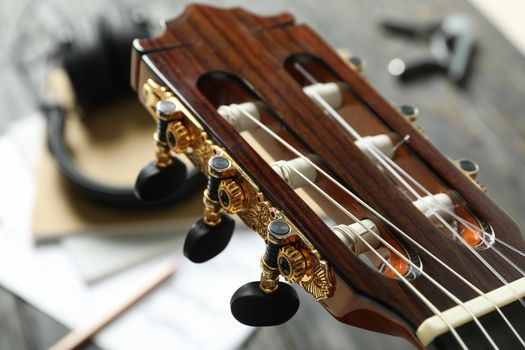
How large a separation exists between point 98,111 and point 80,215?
0.75 ft

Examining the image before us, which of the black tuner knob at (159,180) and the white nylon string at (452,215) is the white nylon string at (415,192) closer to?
the white nylon string at (452,215)

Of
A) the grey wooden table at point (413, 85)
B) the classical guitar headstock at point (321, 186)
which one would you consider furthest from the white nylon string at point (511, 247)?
the grey wooden table at point (413, 85)

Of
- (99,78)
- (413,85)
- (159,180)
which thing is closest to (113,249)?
(99,78)

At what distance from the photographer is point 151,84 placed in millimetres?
573

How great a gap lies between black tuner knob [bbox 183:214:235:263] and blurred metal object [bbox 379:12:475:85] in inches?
36.5

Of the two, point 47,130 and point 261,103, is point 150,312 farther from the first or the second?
point 261,103

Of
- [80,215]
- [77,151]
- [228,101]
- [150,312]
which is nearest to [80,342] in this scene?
[150,312]

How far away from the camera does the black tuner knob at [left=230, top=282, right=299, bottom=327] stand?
50cm

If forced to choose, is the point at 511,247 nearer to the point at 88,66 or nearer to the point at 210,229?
the point at 210,229

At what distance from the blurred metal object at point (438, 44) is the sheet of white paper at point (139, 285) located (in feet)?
1.91

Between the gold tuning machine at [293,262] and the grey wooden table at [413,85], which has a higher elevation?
the gold tuning machine at [293,262]

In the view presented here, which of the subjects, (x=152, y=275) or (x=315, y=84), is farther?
(x=152, y=275)

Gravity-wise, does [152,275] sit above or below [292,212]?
below

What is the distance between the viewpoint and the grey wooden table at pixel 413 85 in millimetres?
1202
